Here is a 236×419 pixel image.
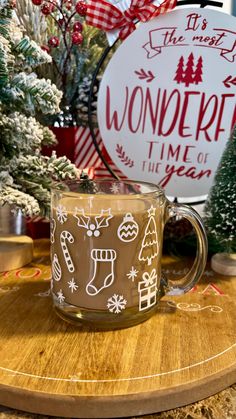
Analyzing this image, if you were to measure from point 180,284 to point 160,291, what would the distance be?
0.11 feet

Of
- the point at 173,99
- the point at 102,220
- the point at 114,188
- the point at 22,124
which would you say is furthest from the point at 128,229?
the point at 173,99

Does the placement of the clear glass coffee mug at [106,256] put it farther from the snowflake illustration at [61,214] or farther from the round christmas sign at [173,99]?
the round christmas sign at [173,99]

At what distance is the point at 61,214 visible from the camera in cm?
52

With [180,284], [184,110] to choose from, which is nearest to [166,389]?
[180,284]

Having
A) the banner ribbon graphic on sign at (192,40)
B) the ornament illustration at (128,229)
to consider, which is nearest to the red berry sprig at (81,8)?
the banner ribbon graphic on sign at (192,40)

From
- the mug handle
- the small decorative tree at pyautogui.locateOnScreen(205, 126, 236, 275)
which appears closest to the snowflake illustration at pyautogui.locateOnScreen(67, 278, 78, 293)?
the mug handle

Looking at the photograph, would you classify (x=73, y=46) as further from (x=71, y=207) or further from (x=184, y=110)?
(x=71, y=207)

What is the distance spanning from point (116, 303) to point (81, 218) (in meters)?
0.11

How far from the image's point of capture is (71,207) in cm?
51

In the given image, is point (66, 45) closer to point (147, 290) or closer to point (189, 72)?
point (189, 72)

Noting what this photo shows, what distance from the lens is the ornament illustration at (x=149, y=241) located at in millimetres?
516

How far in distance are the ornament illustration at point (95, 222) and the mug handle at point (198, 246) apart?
0.35 feet

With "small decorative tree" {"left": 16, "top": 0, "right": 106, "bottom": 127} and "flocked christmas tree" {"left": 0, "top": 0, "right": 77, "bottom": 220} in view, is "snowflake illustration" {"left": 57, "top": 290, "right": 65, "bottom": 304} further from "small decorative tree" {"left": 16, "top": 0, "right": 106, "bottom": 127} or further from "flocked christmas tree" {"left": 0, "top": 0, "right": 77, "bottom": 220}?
"small decorative tree" {"left": 16, "top": 0, "right": 106, "bottom": 127}

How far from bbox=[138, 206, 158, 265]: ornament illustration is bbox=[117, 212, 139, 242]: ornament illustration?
0.02m
